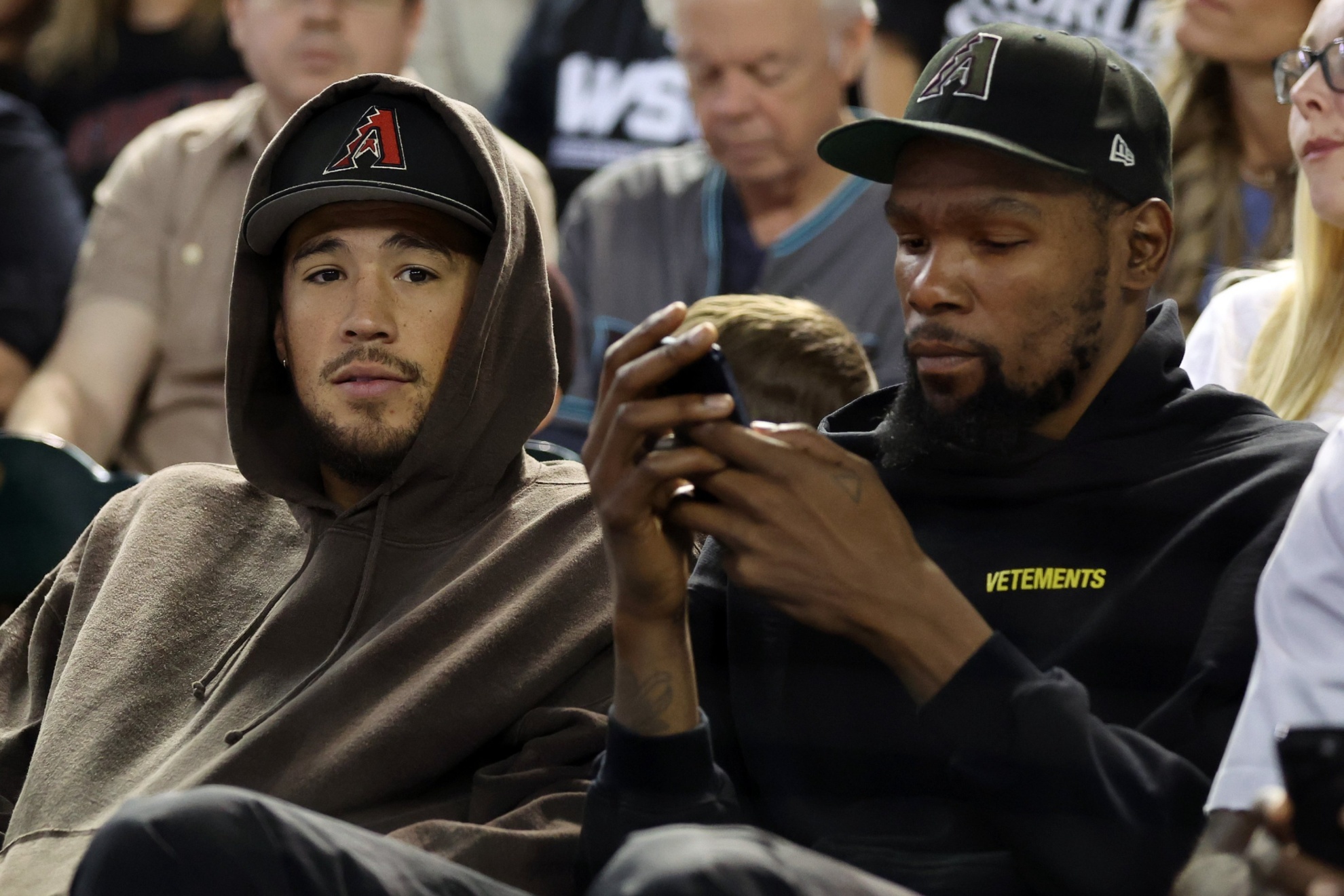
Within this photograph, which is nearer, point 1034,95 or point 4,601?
point 1034,95

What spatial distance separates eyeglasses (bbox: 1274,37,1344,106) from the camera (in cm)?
207

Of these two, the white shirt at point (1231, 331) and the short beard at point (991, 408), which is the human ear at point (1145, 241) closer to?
the short beard at point (991, 408)

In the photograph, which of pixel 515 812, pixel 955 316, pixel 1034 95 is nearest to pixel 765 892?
pixel 515 812

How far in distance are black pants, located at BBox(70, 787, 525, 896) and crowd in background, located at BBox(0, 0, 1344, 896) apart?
3.10ft

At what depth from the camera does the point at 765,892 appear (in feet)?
4.07

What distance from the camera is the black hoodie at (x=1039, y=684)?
146 cm

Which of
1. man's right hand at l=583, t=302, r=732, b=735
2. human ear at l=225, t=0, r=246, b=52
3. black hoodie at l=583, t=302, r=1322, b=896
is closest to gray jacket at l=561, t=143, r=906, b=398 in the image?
human ear at l=225, t=0, r=246, b=52

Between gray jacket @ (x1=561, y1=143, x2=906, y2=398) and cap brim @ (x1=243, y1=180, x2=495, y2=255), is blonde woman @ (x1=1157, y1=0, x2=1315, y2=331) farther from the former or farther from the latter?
cap brim @ (x1=243, y1=180, x2=495, y2=255)

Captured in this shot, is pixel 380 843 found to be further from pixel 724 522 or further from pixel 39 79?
pixel 39 79

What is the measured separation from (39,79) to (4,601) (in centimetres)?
186

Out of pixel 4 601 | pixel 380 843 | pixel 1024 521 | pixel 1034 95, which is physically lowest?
pixel 4 601

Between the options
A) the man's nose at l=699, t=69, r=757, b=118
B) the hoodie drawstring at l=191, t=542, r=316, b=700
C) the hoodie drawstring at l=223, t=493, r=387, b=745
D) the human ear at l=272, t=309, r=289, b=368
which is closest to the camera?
the hoodie drawstring at l=223, t=493, r=387, b=745

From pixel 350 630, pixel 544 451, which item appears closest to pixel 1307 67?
pixel 544 451

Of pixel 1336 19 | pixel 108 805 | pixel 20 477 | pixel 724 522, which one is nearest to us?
pixel 724 522
